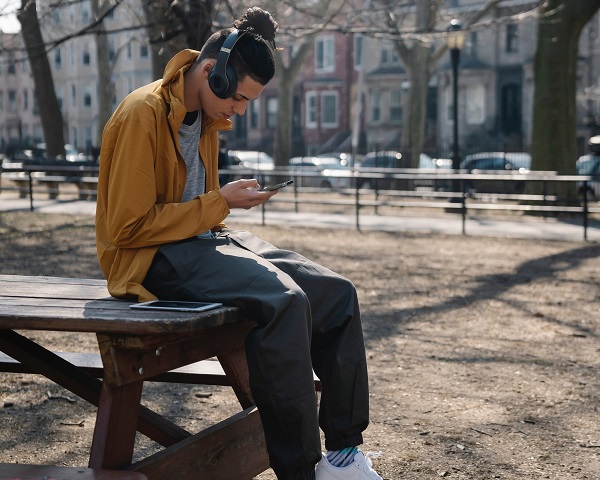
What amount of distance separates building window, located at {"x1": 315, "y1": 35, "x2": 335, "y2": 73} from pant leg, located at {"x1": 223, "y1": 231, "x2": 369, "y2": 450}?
5672 cm

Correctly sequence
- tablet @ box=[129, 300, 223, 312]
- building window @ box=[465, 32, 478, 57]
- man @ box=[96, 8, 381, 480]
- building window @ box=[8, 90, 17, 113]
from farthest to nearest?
building window @ box=[8, 90, 17, 113]
building window @ box=[465, 32, 478, 57]
man @ box=[96, 8, 381, 480]
tablet @ box=[129, 300, 223, 312]

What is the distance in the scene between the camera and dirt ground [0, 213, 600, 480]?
4.47 m

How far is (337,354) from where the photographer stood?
3434 millimetres

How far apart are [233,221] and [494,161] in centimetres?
1494

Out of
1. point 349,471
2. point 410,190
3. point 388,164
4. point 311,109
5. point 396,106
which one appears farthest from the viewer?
point 311,109

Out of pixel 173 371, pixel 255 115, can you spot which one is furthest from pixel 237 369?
pixel 255 115

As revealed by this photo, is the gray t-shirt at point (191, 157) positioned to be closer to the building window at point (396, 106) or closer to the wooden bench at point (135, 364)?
the wooden bench at point (135, 364)

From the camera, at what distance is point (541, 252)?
12922 millimetres

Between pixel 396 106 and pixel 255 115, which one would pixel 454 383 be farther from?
pixel 255 115

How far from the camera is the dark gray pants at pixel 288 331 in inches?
123

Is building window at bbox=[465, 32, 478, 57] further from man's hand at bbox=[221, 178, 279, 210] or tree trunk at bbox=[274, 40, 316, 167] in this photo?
man's hand at bbox=[221, 178, 279, 210]

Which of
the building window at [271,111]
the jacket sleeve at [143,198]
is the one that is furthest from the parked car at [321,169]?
the jacket sleeve at [143,198]

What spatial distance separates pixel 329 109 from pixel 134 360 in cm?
5683

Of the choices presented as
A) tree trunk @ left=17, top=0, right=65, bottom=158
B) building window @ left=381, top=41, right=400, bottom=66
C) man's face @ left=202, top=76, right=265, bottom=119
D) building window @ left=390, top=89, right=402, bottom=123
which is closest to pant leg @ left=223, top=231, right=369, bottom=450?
man's face @ left=202, top=76, right=265, bottom=119
